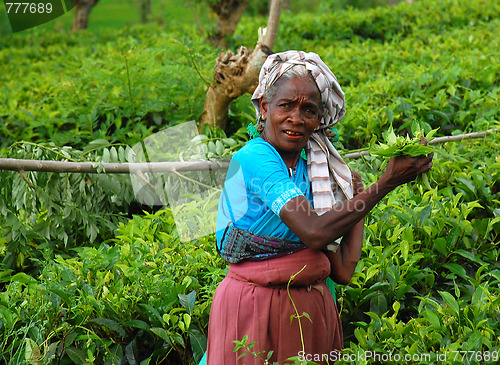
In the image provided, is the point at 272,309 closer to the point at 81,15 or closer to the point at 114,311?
the point at 114,311

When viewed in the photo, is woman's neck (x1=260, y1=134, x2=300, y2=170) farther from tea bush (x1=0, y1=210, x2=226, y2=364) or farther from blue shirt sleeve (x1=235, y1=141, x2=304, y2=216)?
tea bush (x1=0, y1=210, x2=226, y2=364)

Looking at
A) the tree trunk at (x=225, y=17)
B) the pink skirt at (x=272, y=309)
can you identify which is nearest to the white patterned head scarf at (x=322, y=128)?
the pink skirt at (x=272, y=309)

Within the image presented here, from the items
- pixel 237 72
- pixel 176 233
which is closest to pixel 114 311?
pixel 176 233

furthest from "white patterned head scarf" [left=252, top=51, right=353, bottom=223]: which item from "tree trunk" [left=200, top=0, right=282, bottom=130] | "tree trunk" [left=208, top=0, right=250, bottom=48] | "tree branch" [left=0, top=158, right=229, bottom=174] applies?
"tree trunk" [left=208, top=0, right=250, bottom=48]

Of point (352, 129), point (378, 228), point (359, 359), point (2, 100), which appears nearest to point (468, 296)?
point (378, 228)

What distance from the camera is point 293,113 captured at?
6.89 ft

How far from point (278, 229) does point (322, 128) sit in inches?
17.7

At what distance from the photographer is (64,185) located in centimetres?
385

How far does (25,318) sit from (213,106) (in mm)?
2345

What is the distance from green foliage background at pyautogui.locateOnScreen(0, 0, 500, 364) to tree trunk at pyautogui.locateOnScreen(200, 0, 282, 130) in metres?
0.22

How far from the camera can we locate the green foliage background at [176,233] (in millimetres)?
2693

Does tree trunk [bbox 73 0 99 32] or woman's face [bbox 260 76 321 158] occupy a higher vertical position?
woman's face [bbox 260 76 321 158]

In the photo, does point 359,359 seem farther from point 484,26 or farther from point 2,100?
point 484,26

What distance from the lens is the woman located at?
83.0 inches
